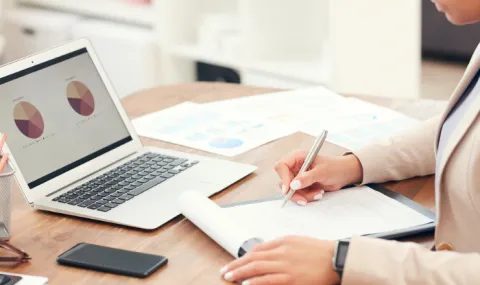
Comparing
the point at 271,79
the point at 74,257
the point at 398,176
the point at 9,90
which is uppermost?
the point at 9,90

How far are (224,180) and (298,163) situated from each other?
0.12 meters

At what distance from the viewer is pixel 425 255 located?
908mm

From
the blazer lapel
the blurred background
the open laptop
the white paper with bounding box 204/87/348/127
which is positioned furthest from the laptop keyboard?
the blurred background

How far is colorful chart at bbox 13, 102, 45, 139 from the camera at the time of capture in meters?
1.22

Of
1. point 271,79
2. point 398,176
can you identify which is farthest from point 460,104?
point 271,79

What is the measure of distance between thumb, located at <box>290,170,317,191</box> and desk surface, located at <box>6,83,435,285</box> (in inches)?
2.6

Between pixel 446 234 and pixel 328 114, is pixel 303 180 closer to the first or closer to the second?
pixel 446 234

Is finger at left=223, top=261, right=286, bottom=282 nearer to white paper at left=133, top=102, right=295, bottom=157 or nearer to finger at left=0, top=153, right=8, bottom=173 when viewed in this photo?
finger at left=0, top=153, right=8, bottom=173

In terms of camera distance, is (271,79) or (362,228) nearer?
(362,228)

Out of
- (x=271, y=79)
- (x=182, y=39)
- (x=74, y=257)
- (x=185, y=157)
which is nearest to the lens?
(x=74, y=257)

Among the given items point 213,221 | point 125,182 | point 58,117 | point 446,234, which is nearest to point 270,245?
point 213,221

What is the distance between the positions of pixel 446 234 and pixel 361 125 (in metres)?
0.53

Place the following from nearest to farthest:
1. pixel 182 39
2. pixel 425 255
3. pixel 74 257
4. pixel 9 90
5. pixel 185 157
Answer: pixel 425 255 → pixel 74 257 → pixel 9 90 → pixel 185 157 → pixel 182 39

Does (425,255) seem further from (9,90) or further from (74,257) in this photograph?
(9,90)
